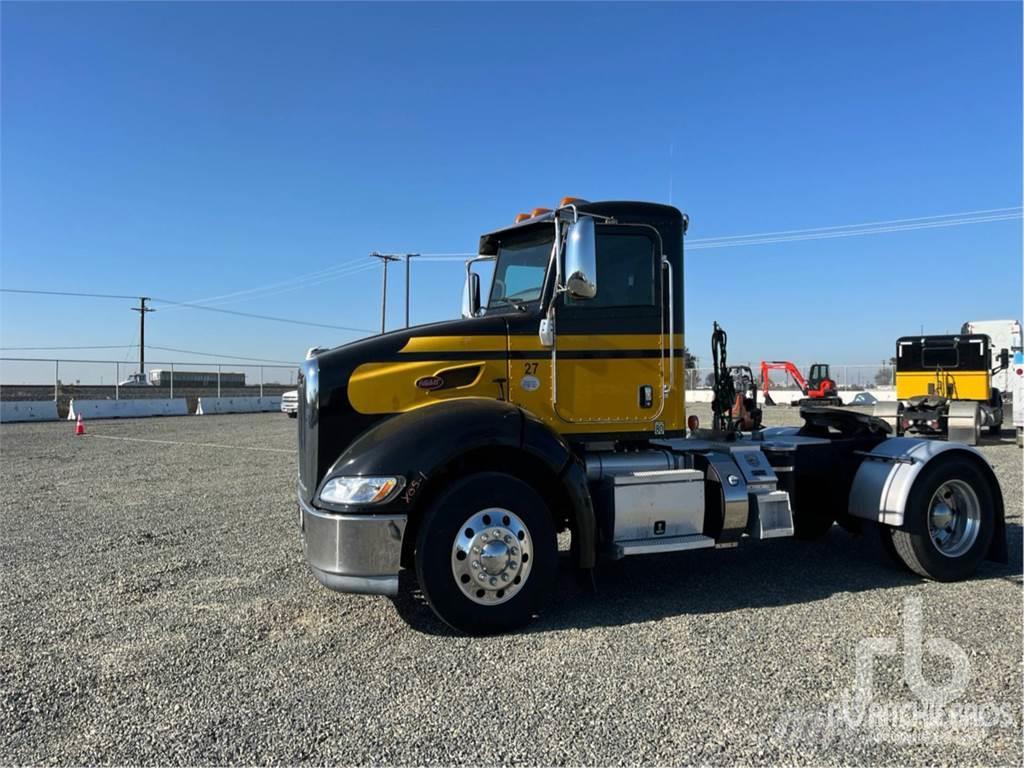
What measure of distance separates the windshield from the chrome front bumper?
202 cm

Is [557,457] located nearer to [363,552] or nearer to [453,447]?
[453,447]

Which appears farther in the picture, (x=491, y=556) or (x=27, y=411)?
(x=27, y=411)

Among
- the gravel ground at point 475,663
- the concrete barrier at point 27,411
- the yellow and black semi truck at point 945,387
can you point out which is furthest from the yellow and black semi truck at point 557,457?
the concrete barrier at point 27,411

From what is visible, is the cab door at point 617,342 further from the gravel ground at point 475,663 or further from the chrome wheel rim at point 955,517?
the chrome wheel rim at point 955,517

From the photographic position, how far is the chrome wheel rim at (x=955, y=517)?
5711 millimetres

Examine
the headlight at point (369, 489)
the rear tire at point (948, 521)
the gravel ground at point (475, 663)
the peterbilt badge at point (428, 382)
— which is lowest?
the gravel ground at point (475, 663)

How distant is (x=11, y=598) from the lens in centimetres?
515

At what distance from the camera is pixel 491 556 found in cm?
443

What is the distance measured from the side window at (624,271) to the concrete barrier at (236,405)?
29367mm

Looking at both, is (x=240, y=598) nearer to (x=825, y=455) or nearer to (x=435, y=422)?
(x=435, y=422)

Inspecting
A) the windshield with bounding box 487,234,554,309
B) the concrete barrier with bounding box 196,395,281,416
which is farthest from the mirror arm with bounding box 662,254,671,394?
the concrete barrier with bounding box 196,395,281,416

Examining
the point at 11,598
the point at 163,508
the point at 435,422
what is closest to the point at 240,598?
the point at 11,598

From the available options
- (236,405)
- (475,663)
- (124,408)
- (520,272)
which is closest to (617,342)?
(520,272)

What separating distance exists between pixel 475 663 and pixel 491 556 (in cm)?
66
